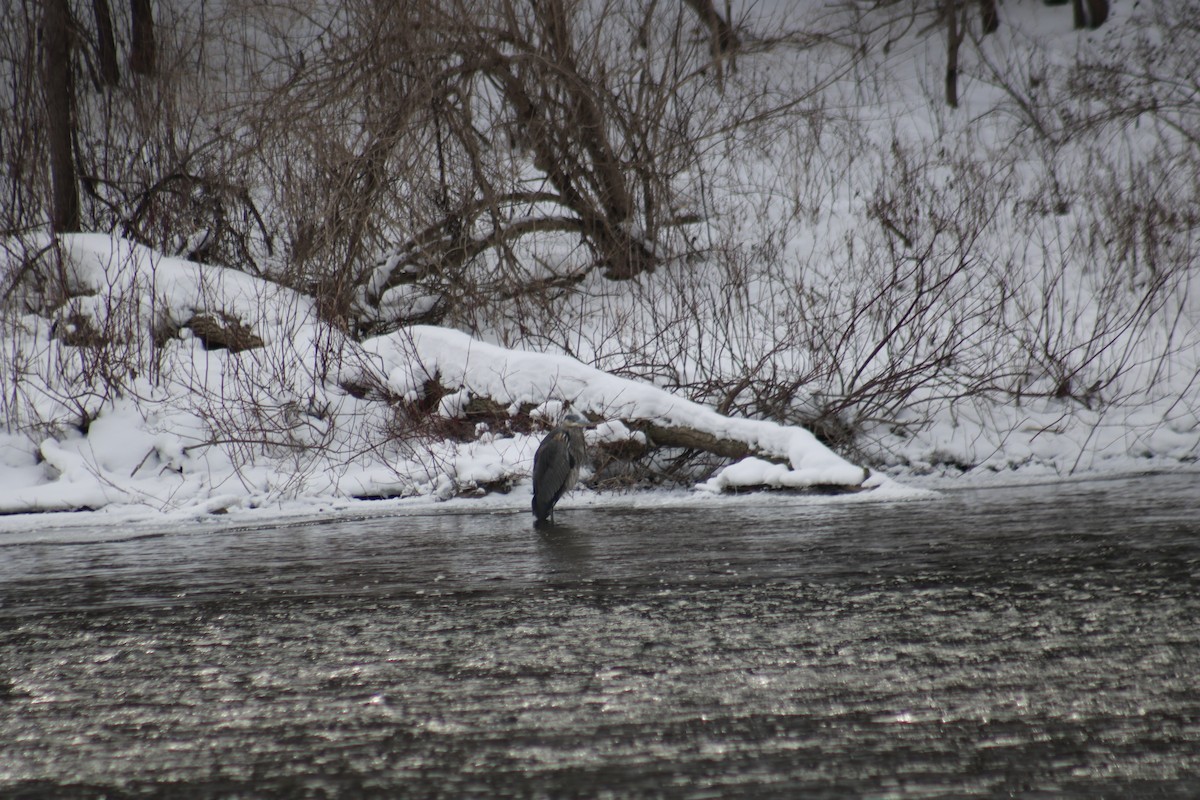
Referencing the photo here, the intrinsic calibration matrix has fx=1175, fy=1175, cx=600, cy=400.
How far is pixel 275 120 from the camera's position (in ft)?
35.3

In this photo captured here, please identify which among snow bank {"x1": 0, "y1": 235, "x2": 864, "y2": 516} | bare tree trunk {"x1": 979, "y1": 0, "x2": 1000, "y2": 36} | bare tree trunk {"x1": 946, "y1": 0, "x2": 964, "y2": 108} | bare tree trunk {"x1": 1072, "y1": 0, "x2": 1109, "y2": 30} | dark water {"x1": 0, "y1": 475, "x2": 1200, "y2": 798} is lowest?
dark water {"x1": 0, "y1": 475, "x2": 1200, "y2": 798}

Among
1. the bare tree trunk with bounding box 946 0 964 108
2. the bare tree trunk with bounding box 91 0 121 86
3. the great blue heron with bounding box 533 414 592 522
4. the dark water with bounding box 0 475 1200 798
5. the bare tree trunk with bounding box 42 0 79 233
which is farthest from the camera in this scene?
the bare tree trunk with bounding box 946 0 964 108

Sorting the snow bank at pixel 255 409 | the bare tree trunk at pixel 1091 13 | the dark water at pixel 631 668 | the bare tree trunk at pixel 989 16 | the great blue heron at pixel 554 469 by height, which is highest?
the bare tree trunk at pixel 989 16

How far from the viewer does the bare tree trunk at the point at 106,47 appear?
13875mm

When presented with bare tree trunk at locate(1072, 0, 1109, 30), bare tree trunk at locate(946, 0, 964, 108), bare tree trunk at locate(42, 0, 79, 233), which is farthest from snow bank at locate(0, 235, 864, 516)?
bare tree trunk at locate(1072, 0, 1109, 30)

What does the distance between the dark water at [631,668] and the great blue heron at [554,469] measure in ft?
2.58

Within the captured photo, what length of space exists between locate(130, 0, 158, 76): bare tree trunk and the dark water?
973 cm

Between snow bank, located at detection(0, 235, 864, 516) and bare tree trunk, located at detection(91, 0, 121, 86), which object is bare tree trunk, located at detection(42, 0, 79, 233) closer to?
bare tree trunk, located at detection(91, 0, 121, 86)

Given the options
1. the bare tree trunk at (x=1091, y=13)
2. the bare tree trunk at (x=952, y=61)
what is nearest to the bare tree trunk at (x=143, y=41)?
the bare tree trunk at (x=952, y=61)

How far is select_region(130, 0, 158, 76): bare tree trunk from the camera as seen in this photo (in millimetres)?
13906

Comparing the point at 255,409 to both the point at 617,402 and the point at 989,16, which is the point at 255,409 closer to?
the point at 617,402

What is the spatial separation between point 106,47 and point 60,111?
2.46 metres

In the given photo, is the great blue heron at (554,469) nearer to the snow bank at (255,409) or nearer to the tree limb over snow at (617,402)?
the snow bank at (255,409)

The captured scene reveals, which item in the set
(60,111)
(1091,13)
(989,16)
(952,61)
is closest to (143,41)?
(60,111)
